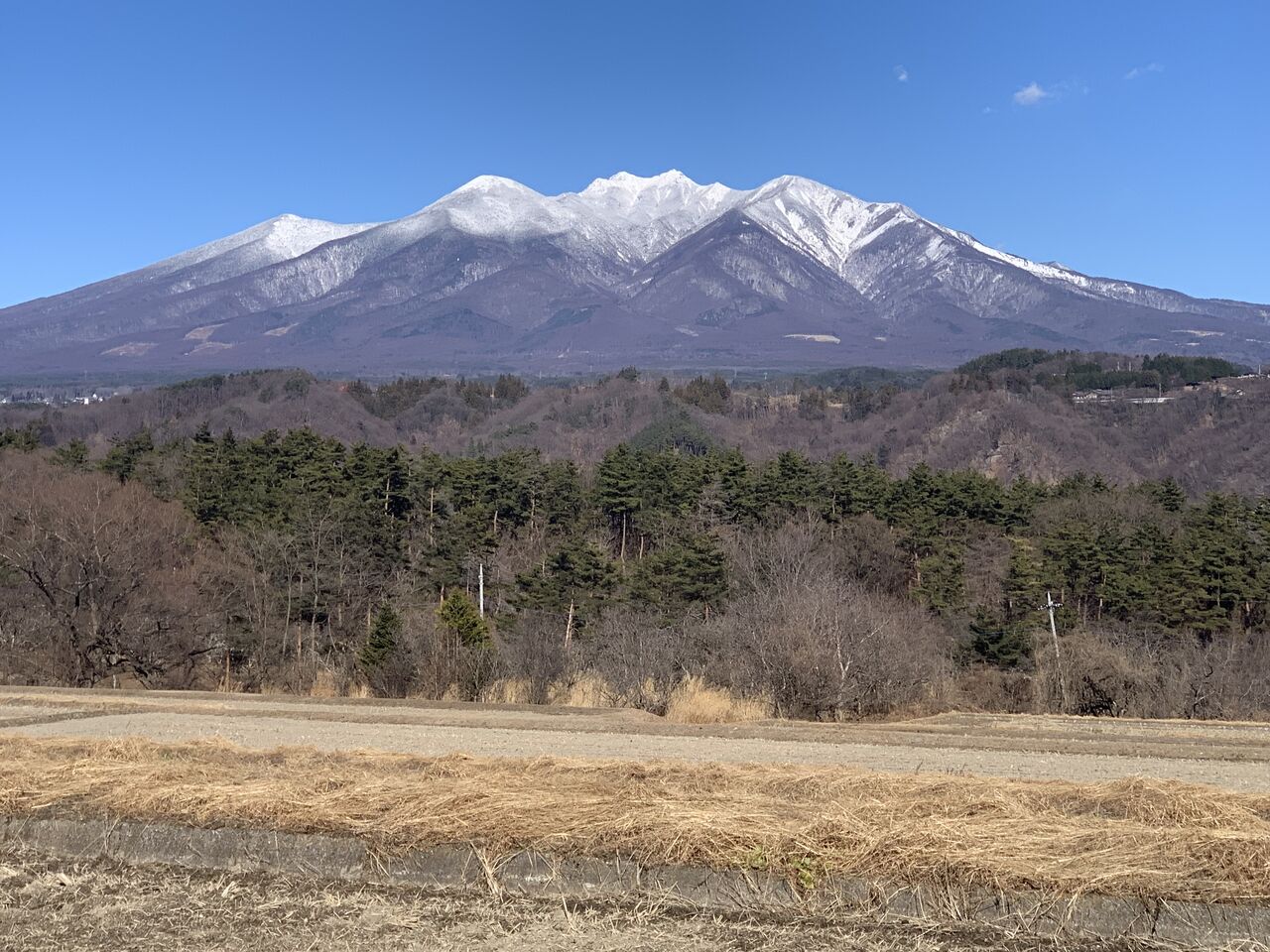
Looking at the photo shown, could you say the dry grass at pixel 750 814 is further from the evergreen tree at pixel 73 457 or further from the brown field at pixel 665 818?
the evergreen tree at pixel 73 457

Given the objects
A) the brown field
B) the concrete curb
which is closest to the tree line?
the brown field

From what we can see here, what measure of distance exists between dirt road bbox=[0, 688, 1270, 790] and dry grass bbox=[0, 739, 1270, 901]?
79.2 inches

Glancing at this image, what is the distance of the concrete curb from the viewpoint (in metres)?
5.62

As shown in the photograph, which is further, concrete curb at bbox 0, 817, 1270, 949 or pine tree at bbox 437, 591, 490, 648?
pine tree at bbox 437, 591, 490, 648

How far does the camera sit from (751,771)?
29.5 ft

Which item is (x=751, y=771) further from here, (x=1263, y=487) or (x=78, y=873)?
(x=1263, y=487)

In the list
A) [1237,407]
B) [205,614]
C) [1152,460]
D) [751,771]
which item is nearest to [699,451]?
[1152,460]

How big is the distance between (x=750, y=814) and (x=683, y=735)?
6.31 meters

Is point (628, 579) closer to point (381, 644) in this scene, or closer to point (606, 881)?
point (381, 644)

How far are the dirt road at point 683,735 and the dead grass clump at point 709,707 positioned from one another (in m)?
1.07

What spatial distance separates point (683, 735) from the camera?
42.9ft

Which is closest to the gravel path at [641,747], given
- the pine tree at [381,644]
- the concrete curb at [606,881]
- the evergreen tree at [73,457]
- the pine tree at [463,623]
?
the concrete curb at [606,881]

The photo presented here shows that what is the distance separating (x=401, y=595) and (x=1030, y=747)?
107 feet

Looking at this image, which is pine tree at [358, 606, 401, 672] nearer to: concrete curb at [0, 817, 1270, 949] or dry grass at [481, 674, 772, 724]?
dry grass at [481, 674, 772, 724]
